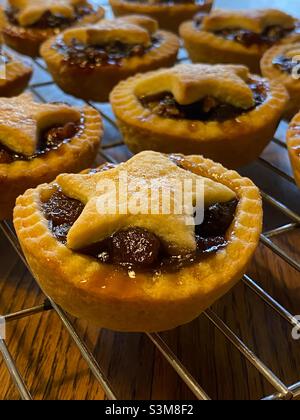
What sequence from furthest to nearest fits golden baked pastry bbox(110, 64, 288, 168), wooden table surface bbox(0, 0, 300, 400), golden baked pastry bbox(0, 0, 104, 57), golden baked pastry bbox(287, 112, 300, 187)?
golden baked pastry bbox(0, 0, 104, 57), golden baked pastry bbox(110, 64, 288, 168), golden baked pastry bbox(287, 112, 300, 187), wooden table surface bbox(0, 0, 300, 400)

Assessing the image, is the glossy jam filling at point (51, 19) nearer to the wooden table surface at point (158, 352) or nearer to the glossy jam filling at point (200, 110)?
the glossy jam filling at point (200, 110)

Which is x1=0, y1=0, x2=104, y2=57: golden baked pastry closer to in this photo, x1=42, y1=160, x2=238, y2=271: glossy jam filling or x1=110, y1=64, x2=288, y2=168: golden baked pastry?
x1=110, y1=64, x2=288, y2=168: golden baked pastry

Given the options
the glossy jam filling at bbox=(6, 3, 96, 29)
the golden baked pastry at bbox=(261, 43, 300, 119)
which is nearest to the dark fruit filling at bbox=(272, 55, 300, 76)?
the golden baked pastry at bbox=(261, 43, 300, 119)

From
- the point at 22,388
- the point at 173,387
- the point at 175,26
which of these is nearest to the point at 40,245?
the point at 22,388

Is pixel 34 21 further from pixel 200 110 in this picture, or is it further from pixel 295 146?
pixel 295 146

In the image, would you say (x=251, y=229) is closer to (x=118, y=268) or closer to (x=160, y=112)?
(x=118, y=268)

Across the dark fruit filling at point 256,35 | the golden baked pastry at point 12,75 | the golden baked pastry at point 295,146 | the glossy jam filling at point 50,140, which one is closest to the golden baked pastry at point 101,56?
the golden baked pastry at point 12,75

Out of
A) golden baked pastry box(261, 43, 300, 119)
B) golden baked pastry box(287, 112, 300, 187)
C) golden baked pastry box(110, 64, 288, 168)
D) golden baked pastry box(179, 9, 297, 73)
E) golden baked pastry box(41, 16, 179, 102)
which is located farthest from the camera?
golden baked pastry box(179, 9, 297, 73)
